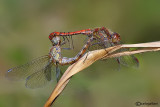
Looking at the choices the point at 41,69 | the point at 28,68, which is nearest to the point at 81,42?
the point at 41,69

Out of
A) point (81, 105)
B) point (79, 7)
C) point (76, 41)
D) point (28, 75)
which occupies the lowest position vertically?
point (81, 105)

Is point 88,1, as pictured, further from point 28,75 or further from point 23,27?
point 28,75

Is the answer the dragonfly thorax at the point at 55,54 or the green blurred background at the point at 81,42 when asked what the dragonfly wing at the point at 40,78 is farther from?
the green blurred background at the point at 81,42

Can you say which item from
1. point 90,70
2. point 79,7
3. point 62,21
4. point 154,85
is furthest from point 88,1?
point 154,85

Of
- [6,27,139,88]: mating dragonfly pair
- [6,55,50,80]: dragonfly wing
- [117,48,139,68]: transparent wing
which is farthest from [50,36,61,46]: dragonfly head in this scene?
[117,48,139,68]: transparent wing

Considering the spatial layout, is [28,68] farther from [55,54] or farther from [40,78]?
[55,54]

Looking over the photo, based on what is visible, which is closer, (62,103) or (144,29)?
(62,103)

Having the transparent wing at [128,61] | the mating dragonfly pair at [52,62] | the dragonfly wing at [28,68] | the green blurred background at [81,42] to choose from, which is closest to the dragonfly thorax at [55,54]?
the mating dragonfly pair at [52,62]
